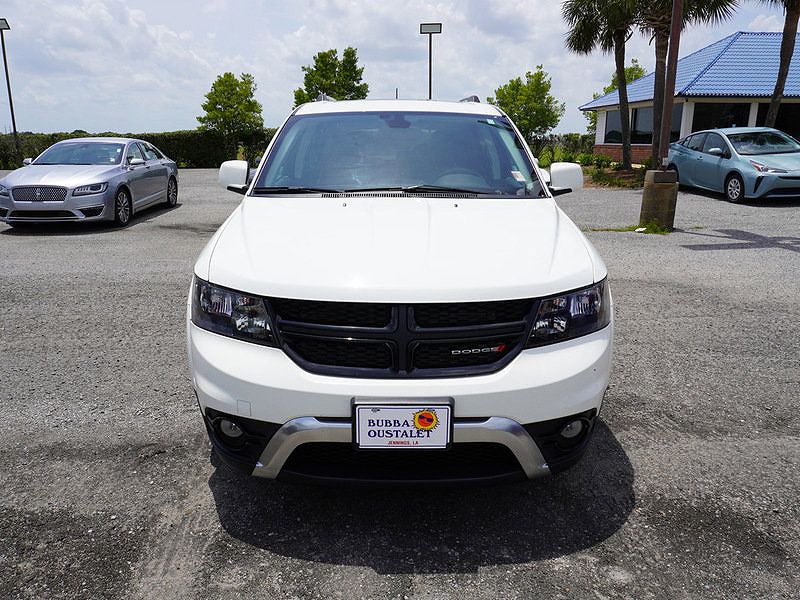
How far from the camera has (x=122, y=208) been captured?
1124cm

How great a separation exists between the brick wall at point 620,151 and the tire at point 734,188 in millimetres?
15137

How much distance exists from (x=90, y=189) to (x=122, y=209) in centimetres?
75

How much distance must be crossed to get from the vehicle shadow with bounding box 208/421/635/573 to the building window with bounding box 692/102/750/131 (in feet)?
88.8

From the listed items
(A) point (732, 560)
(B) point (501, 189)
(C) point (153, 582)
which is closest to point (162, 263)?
(B) point (501, 189)

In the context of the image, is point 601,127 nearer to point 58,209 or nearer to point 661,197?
point 661,197

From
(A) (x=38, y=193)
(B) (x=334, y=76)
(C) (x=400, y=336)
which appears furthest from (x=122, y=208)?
(B) (x=334, y=76)

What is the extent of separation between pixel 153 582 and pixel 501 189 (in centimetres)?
255

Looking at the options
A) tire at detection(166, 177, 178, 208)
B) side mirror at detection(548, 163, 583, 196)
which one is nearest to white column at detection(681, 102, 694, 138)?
tire at detection(166, 177, 178, 208)

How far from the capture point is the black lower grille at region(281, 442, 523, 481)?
2.41 metres

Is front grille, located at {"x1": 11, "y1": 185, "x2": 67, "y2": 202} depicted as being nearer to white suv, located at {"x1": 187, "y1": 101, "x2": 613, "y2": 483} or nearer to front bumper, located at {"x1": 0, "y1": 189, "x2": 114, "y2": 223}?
front bumper, located at {"x1": 0, "y1": 189, "x2": 114, "y2": 223}

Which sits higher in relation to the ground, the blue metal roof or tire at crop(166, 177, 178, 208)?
the blue metal roof

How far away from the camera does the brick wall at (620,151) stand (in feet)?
94.6

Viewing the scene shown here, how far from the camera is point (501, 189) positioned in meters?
3.65

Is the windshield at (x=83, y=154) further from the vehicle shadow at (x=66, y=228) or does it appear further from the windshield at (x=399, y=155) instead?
the windshield at (x=399, y=155)
